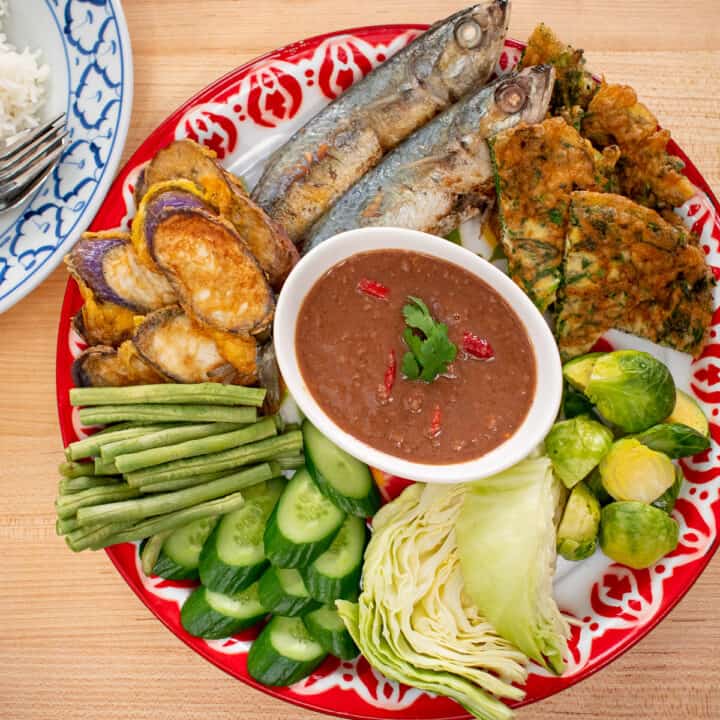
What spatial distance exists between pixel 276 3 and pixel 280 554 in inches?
95.2

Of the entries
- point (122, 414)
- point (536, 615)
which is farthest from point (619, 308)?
point (122, 414)

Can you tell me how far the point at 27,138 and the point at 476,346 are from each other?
6.93 ft

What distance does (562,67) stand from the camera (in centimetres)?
314

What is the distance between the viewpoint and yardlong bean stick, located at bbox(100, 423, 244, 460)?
3.02m

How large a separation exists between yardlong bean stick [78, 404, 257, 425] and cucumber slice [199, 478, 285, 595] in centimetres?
37

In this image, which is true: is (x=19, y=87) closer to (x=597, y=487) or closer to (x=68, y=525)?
(x=68, y=525)

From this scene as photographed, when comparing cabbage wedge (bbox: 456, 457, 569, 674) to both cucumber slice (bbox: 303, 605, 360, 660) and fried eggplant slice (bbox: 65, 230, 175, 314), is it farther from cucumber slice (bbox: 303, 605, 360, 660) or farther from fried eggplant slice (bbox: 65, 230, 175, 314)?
fried eggplant slice (bbox: 65, 230, 175, 314)

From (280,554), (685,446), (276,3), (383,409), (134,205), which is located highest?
(276,3)

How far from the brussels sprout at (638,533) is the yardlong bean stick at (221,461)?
50.4 inches

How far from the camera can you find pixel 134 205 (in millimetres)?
3291

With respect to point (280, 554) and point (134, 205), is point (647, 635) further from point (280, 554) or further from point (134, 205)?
point (134, 205)

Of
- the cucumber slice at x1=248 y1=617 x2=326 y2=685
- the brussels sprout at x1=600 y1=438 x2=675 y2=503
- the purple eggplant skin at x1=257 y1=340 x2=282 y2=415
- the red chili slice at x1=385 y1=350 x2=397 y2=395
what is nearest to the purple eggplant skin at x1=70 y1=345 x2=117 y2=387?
the purple eggplant skin at x1=257 y1=340 x2=282 y2=415

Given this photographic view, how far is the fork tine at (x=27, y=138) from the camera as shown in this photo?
130 inches

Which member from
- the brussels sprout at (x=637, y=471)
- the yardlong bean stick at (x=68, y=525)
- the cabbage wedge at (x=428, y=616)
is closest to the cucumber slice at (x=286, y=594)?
the cabbage wedge at (x=428, y=616)
